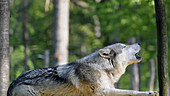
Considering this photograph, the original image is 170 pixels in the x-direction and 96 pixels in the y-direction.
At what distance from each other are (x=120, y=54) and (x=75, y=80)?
4.07ft

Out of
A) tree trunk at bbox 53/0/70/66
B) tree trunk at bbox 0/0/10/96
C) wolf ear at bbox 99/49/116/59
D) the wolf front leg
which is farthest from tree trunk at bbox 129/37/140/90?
the wolf front leg

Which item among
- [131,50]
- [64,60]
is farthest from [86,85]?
[64,60]

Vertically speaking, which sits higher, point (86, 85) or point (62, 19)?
point (62, 19)

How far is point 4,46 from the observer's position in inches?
312

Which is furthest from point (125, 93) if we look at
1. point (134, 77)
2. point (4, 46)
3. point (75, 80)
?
point (134, 77)

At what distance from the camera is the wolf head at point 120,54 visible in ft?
25.7

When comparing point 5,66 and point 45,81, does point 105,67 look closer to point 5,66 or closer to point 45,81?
point 45,81

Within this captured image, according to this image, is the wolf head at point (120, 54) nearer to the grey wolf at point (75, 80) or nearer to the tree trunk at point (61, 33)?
the grey wolf at point (75, 80)

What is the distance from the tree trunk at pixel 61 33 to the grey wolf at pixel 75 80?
640cm

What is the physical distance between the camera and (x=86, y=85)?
7352 millimetres

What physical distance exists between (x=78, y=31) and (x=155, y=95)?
26426mm

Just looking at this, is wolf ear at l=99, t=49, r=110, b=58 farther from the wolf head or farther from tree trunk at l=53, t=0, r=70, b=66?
tree trunk at l=53, t=0, r=70, b=66

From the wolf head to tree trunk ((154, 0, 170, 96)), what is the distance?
1.16m

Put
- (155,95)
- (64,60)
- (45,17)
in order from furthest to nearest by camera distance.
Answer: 1. (45,17)
2. (64,60)
3. (155,95)
